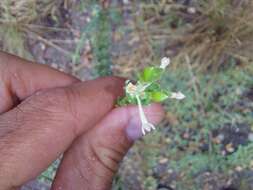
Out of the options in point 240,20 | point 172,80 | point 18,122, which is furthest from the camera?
point 172,80

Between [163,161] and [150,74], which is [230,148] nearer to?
[163,161]

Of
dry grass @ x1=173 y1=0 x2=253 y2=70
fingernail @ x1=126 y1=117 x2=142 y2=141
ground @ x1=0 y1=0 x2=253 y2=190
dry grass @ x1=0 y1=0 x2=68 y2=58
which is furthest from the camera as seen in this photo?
dry grass @ x1=0 y1=0 x2=68 y2=58

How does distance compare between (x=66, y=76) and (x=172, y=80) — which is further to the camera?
(x=172, y=80)

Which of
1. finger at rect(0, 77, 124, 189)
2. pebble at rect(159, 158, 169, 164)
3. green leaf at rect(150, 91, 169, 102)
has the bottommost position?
pebble at rect(159, 158, 169, 164)

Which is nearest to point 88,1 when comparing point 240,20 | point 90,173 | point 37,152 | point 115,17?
point 115,17

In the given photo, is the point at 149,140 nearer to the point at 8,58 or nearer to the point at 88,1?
the point at 88,1

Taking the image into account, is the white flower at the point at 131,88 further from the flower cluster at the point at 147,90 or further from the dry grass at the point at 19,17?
the dry grass at the point at 19,17

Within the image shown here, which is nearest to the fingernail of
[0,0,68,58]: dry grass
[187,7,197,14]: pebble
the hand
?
the hand

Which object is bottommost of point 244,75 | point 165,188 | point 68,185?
point 165,188

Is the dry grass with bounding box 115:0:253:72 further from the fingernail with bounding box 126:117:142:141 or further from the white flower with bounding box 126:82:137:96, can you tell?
the white flower with bounding box 126:82:137:96
